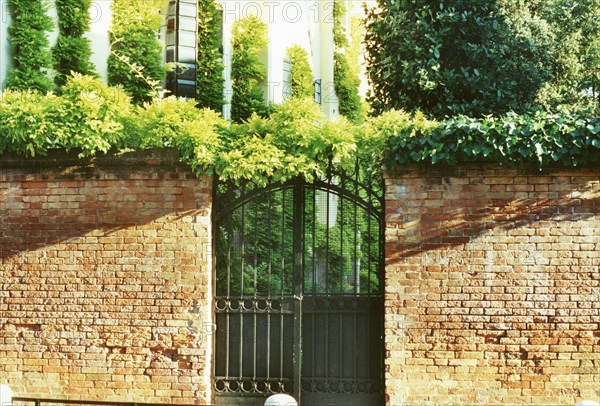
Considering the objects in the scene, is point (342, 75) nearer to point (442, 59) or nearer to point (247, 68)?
Result: point (247, 68)

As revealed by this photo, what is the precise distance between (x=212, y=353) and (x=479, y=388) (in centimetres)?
288

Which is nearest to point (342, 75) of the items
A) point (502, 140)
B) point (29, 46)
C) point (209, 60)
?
point (209, 60)

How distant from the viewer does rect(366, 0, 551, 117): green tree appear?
9883mm

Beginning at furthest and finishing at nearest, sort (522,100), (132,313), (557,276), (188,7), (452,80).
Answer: (188,7)
(522,100)
(452,80)
(132,313)
(557,276)

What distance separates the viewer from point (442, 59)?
33.2 ft

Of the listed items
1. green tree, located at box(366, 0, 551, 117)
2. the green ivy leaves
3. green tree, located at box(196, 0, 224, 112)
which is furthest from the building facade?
the green ivy leaves

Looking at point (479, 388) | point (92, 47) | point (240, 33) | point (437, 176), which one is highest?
point (240, 33)

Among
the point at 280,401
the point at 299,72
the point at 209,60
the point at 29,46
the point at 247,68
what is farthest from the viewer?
the point at 299,72

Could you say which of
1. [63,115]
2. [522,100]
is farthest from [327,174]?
[522,100]

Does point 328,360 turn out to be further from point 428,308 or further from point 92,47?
point 92,47

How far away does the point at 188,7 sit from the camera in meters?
12.9

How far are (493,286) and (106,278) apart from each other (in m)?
4.19

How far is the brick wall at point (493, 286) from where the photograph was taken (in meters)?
7.08

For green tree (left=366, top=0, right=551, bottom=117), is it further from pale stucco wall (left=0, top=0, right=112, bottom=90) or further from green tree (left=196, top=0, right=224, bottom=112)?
pale stucco wall (left=0, top=0, right=112, bottom=90)
